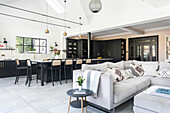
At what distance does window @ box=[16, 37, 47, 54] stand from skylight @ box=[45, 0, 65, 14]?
2449 millimetres

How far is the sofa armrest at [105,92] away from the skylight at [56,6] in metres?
5.89

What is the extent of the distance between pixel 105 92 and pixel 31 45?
6.99 m

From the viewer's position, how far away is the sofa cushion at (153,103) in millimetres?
1913

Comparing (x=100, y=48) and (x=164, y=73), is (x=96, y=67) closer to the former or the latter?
(x=164, y=73)

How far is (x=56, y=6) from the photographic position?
6992mm

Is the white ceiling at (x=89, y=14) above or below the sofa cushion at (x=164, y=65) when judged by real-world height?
above

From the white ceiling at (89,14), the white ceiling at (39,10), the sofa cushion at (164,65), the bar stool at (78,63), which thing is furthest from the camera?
the white ceiling at (39,10)

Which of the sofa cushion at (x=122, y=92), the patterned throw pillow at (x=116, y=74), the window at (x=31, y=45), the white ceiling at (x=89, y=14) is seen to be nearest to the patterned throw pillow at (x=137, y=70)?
the patterned throw pillow at (x=116, y=74)

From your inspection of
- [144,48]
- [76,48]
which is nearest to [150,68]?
[144,48]

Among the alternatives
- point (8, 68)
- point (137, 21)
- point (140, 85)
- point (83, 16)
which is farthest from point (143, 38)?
point (8, 68)

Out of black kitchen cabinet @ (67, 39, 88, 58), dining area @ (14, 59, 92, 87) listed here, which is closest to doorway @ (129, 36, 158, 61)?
black kitchen cabinet @ (67, 39, 88, 58)

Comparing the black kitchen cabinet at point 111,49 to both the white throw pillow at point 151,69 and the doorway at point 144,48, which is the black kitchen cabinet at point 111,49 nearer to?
the doorway at point 144,48

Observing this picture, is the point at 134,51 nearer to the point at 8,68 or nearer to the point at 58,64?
the point at 58,64

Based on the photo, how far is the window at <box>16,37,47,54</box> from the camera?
7.42 m
